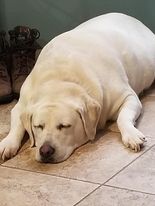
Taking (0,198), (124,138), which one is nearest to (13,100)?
(124,138)

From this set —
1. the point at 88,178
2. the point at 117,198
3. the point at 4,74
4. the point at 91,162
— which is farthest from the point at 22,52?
the point at 117,198

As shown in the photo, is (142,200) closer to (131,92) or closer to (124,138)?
(124,138)

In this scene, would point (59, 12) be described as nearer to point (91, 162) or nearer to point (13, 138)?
point (13, 138)

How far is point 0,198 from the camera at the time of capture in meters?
1.73

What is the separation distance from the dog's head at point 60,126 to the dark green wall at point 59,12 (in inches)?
45.6

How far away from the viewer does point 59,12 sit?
3.22 meters

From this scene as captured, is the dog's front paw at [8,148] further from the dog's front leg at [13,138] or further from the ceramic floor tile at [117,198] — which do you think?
the ceramic floor tile at [117,198]

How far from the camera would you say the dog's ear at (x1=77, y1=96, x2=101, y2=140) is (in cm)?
204

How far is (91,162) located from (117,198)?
→ 292 mm

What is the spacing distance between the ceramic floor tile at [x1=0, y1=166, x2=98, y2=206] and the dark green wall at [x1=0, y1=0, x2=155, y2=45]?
1497mm

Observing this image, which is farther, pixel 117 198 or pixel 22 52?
pixel 22 52

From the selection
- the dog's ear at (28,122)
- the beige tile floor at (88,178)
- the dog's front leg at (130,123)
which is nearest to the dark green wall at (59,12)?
the dog's front leg at (130,123)

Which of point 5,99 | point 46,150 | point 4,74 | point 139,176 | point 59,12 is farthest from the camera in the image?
point 59,12

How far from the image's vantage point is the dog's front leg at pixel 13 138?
6.73 ft
